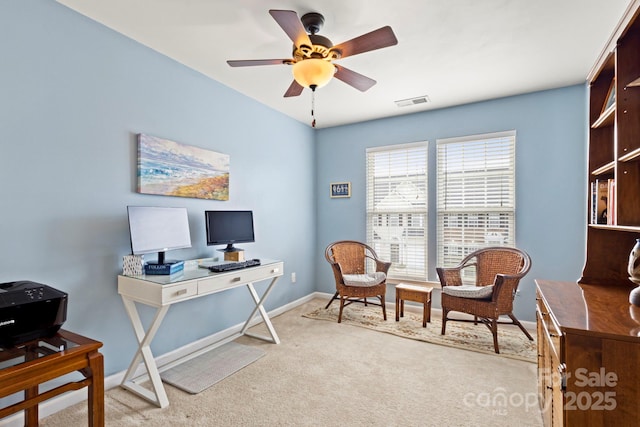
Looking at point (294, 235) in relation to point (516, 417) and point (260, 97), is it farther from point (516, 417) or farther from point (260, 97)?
point (516, 417)

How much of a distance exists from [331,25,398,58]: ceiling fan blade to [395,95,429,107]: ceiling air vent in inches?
72.6

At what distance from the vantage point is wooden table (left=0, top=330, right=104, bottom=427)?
1392 mm

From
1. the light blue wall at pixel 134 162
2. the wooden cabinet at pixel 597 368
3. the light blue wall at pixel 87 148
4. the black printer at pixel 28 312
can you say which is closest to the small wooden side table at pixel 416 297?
the light blue wall at pixel 134 162

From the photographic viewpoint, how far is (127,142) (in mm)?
2445

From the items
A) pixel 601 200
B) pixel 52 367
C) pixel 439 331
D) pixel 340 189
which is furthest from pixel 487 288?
pixel 52 367

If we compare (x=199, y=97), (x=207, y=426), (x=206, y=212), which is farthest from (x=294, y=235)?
(x=207, y=426)

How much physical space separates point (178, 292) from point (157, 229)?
1.82 ft

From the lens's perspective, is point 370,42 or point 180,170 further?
point 180,170

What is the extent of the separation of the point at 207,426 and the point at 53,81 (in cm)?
238

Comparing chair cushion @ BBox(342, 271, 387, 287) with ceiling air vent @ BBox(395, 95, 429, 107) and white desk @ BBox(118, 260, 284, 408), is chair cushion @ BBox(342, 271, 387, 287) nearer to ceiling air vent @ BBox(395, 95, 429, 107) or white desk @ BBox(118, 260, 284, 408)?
white desk @ BBox(118, 260, 284, 408)

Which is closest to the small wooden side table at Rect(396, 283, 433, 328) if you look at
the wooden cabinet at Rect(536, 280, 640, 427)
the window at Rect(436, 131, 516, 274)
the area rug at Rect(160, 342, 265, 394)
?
the window at Rect(436, 131, 516, 274)

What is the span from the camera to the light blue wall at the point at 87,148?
189 cm

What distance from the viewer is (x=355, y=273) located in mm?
4312

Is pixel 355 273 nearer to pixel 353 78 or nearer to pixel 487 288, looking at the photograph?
pixel 487 288
